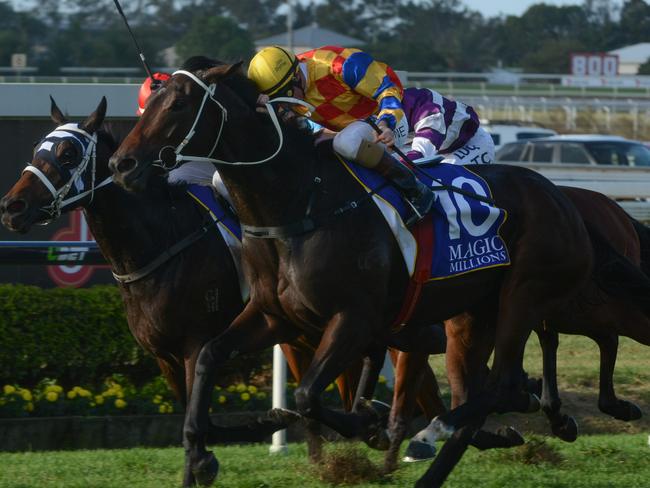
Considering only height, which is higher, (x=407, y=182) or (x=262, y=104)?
(x=262, y=104)

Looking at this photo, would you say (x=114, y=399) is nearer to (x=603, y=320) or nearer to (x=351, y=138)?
(x=603, y=320)

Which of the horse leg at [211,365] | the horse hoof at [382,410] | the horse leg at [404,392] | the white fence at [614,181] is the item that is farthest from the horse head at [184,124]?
the white fence at [614,181]

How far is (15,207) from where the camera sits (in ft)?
19.5

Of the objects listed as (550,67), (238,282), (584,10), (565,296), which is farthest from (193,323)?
(584,10)

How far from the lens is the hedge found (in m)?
8.05

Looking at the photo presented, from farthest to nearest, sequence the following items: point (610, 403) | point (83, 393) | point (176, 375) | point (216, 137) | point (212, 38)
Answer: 1. point (212, 38)
2. point (83, 393)
3. point (610, 403)
4. point (176, 375)
5. point (216, 137)

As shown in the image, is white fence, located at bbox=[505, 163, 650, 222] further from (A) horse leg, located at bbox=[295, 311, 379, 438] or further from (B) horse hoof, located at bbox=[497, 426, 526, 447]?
(A) horse leg, located at bbox=[295, 311, 379, 438]

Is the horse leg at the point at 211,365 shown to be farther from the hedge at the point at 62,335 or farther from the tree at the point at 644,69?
the tree at the point at 644,69

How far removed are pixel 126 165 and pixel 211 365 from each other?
98 cm

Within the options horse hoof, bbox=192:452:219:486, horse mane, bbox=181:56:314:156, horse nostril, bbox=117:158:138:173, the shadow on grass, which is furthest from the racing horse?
horse nostril, bbox=117:158:138:173

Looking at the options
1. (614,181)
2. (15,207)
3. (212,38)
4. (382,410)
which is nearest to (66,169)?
(15,207)

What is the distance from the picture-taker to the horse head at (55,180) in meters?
5.95

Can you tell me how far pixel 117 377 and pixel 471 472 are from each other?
9.82 feet

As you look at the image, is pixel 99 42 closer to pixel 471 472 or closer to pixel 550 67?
pixel 550 67
